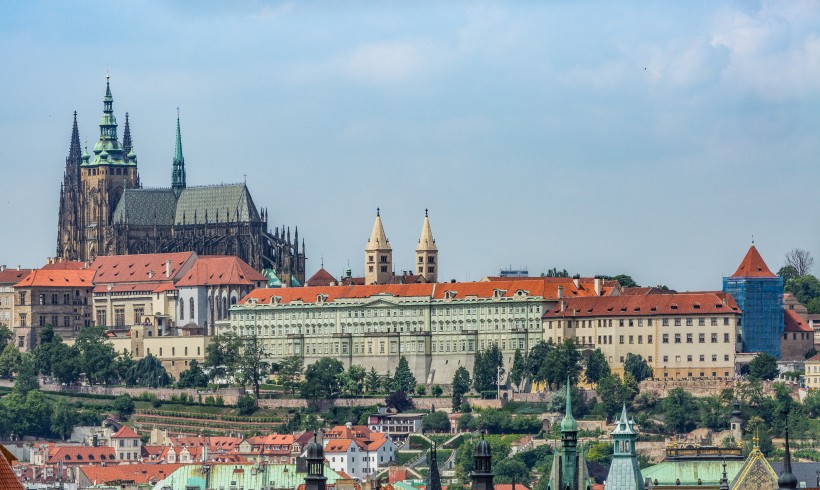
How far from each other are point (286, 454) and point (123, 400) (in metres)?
30.8

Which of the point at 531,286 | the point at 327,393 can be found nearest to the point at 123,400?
the point at 327,393

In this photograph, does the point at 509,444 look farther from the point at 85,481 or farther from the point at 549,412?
the point at 85,481

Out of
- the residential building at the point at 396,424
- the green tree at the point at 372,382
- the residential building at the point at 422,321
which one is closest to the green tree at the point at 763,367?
the residential building at the point at 422,321

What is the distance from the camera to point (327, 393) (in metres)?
184

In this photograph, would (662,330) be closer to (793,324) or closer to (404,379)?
(793,324)

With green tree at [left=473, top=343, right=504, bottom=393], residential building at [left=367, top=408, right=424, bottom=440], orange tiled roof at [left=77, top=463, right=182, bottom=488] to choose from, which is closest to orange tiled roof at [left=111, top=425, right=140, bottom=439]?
residential building at [left=367, top=408, right=424, bottom=440]

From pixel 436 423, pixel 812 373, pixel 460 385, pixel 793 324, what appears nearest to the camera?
pixel 436 423

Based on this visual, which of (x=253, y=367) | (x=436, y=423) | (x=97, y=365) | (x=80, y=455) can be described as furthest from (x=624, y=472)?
(x=97, y=365)

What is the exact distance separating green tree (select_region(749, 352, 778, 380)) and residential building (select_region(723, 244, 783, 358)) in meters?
4.96

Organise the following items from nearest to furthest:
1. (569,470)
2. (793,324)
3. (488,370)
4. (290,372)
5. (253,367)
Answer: (569,470)
(488,370)
(793,324)
(253,367)
(290,372)

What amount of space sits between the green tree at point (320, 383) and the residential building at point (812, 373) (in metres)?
32.0

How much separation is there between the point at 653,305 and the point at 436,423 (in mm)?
17641

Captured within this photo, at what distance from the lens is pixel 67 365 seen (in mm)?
195500

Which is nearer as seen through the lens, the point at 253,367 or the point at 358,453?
the point at 358,453
